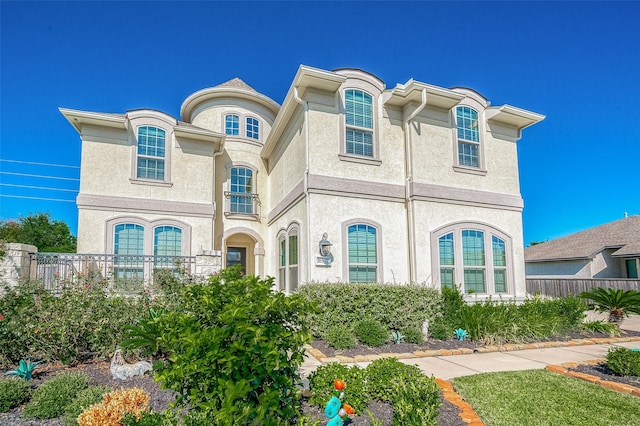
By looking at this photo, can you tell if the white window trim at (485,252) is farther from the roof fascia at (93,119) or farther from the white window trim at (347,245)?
the roof fascia at (93,119)

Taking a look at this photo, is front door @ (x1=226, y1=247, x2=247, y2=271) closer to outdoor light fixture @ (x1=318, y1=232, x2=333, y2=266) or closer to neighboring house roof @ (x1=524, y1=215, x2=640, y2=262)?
outdoor light fixture @ (x1=318, y1=232, x2=333, y2=266)

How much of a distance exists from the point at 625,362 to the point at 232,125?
13.3 meters

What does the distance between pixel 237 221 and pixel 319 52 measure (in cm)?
699

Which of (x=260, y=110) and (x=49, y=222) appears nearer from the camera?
(x=260, y=110)

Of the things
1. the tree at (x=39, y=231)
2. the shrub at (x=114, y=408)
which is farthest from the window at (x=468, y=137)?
the tree at (x=39, y=231)

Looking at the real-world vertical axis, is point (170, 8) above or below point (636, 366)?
above

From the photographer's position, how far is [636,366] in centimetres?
514

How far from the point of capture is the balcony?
13570mm

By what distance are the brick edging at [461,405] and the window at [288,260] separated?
593 cm

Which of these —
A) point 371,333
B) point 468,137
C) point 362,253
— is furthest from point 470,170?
point 371,333

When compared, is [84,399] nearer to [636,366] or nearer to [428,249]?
[636,366]

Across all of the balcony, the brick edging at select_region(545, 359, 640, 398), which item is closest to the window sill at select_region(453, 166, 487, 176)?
the brick edging at select_region(545, 359, 640, 398)

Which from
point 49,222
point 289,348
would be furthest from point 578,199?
point 49,222

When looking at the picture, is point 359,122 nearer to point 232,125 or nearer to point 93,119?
point 232,125
